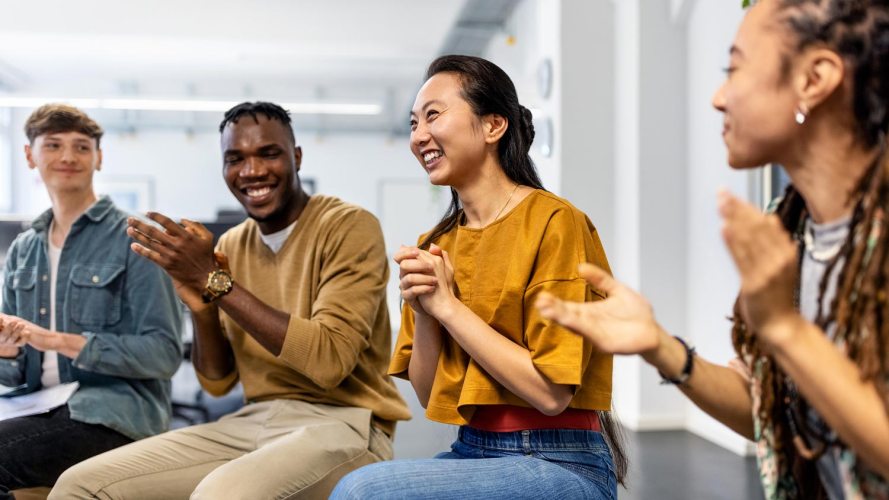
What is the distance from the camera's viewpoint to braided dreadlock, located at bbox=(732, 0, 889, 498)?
772 millimetres

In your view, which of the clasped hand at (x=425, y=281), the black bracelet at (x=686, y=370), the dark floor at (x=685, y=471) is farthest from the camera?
the dark floor at (x=685, y=471)

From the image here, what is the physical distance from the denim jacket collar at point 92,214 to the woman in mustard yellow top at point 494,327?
1049 mm

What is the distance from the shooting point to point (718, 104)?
0.96 metres

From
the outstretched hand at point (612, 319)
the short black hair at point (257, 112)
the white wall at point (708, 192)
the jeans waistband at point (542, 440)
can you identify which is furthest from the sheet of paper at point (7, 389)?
the white wall at point (708, 192)

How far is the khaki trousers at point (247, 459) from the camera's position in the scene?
153 centimetres

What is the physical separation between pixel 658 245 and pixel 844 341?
3534 mm

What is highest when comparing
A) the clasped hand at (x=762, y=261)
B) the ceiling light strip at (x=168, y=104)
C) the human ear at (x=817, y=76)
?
the ceiling light strip at (x=168, y=104)

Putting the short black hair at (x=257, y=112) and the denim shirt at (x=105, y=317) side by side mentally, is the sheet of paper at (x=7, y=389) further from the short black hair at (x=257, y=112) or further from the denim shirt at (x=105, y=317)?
the short black hair at (x=257, y=112)

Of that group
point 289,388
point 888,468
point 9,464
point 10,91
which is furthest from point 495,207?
point 10,91

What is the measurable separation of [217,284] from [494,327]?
26.5 inches

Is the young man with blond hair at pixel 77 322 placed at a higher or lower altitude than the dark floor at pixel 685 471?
higher

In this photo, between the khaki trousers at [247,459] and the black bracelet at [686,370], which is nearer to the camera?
the black bracelet at [686,370]

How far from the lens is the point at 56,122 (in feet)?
6.94

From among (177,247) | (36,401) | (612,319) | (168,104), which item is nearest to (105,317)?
(36,401)
